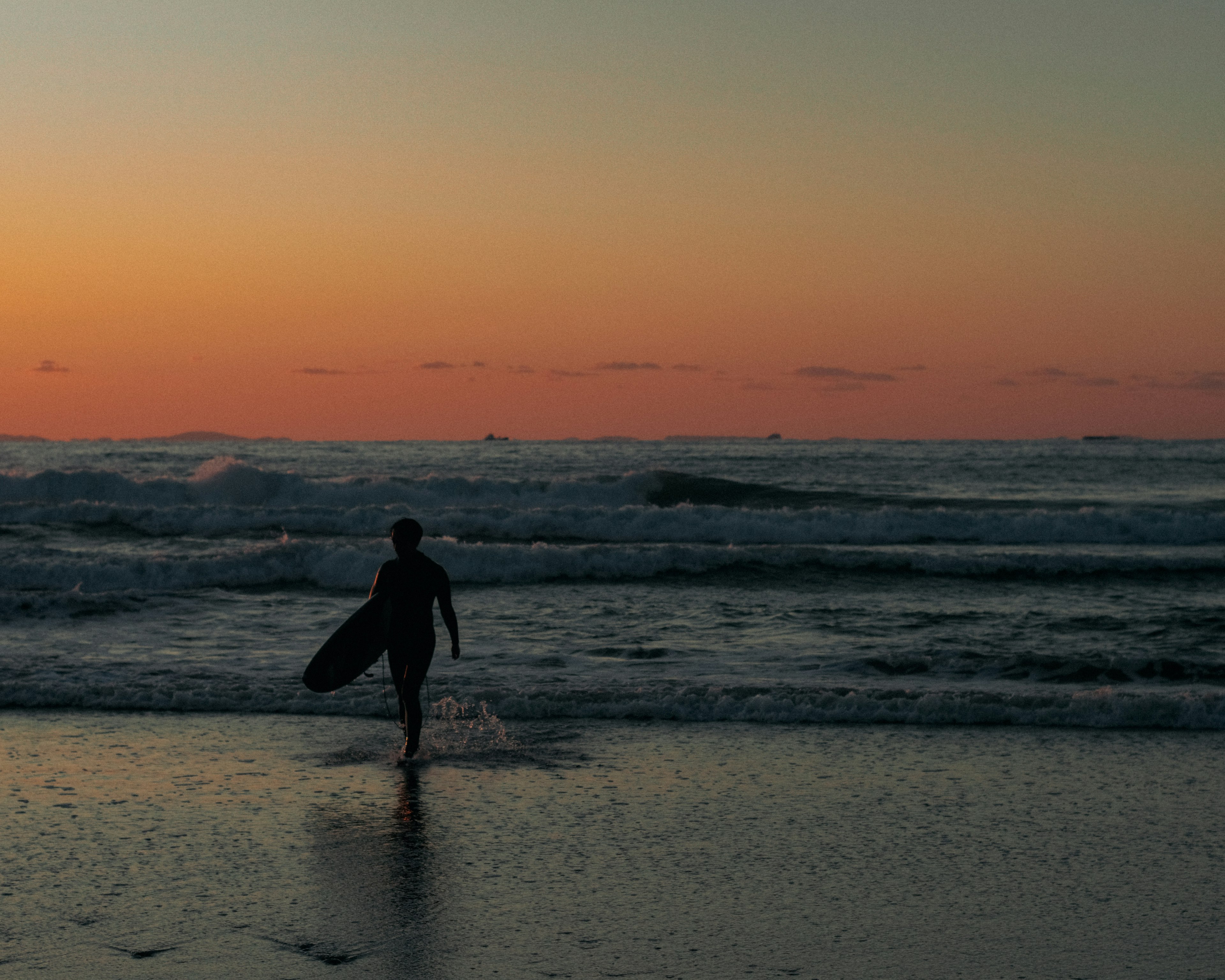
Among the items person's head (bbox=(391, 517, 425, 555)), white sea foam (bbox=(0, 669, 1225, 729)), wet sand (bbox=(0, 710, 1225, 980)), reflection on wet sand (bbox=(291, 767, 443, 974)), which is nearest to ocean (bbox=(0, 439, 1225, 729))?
white sea foam (bbox=(0, 669, 1225, 729))

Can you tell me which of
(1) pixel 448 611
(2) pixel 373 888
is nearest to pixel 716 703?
(1) pixel 448 611

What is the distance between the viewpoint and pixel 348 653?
800 cm

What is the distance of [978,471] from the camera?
51688 mm

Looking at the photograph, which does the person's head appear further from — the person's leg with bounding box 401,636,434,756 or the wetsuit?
the person's leg with bounding box 401,636,434,756

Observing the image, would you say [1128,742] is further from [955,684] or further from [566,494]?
[566,494]

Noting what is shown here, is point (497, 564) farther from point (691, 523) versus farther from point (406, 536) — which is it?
point (406, 536)

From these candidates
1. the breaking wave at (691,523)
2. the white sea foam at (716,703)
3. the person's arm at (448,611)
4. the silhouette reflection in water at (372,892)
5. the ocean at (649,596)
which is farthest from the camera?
the breaking wave at (691,523)

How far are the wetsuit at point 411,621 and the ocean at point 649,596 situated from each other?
62.3 inches

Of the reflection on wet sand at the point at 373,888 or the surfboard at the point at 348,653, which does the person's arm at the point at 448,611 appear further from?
the reflection on wet sand at the point at 373,888

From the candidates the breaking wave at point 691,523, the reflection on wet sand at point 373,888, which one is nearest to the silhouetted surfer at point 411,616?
the reflection on wet sand at point 373,888

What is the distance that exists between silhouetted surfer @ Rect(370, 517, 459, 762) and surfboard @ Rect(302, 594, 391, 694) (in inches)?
6.5

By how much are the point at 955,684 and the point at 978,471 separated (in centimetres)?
4363

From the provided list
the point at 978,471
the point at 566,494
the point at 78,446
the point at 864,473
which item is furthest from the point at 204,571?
the point at 78,446

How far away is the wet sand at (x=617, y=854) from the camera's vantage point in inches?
176
